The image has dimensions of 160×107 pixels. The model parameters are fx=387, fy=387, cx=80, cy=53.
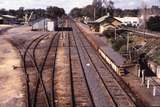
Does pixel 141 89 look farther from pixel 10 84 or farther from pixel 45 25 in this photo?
pixel 45 25

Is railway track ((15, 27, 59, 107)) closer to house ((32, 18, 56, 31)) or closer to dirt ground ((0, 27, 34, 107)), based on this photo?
dirt ground ((0, 27, 34, 107))

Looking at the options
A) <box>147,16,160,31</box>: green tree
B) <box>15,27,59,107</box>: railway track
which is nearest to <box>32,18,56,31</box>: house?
<box>147,16,160,31</box>: green tree

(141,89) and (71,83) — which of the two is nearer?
(141,89)

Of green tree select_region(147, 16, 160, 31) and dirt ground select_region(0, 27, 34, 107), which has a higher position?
green tree select_region(147, 16, 160, 31)

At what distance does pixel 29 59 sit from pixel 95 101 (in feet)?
50.1

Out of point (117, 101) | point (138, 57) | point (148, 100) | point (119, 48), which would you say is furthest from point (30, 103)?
point (119, 48)

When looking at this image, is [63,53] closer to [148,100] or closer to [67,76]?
[67,76]

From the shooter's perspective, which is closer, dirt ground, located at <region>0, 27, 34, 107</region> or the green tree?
dirt ground, located at <region>0, 27, 34, 107</region>

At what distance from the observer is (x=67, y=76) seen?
24500 millimetres

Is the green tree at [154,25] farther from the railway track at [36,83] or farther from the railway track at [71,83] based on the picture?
the railway track at [36,83]

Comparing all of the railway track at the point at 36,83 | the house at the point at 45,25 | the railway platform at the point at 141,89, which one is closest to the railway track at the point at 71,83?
the railway track at the point at 36,83

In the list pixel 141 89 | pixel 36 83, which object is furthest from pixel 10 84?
pixel 141 89

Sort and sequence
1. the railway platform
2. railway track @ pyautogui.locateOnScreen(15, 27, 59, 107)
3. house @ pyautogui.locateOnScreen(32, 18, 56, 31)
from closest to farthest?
railway track @ pyautogui.locateOnScreen(15, 27, 59, 107) → the railway platform → house @ pyautogui.locateOnScreen(32, 18, 56, 31)

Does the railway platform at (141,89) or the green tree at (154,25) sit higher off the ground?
the green tree at (154,25)
